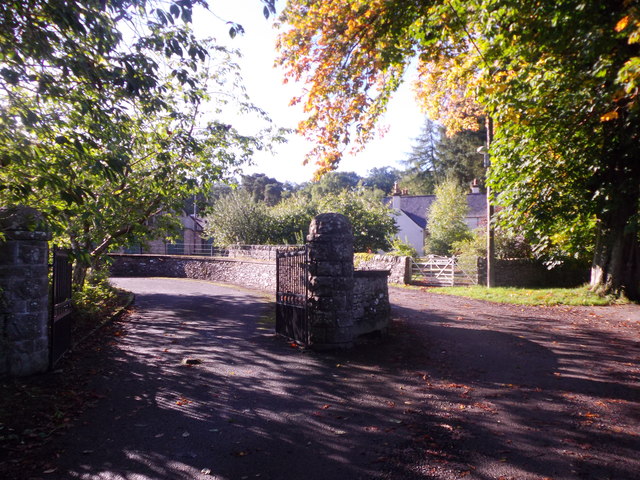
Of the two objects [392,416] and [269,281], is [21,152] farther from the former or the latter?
[269,281]

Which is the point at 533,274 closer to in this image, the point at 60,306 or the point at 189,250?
the point at 60,306

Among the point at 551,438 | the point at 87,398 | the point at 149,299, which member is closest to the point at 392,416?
the point at 551,438

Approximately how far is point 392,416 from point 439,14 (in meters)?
7.62

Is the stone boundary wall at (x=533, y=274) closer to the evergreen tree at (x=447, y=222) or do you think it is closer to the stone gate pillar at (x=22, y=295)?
the evergreen tree at (x=447, y=222)

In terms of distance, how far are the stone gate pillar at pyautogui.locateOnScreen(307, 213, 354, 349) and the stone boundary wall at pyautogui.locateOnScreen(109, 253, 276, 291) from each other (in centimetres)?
1135

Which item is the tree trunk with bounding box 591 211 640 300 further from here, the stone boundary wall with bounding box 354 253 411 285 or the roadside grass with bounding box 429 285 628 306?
the stone boundary wall with bounding box 354 253 411 285

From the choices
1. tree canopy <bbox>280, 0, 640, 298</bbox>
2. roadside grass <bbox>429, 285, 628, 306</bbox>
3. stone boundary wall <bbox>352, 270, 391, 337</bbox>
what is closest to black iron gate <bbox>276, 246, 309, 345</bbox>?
stone boundary wall <bbox>352, 270, 391, 337</bbox>

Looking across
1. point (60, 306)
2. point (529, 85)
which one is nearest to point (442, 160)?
point (529, 85)

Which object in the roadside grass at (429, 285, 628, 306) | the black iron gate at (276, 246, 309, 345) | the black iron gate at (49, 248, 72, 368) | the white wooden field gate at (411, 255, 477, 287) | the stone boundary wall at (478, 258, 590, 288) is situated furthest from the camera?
the white wooden field gate at (411, 255, 477, 287)

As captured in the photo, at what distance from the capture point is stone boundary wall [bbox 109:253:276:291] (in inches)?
830

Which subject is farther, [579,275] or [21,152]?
[579,275]

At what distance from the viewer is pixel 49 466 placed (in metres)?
4.05

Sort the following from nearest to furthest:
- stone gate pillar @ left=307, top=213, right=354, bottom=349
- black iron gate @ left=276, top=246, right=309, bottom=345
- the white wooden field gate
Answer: stone gate pillar @ left=307, top=213, right=354, bottom=349, black iron gate @ left=276, top=246, right=309, bottom=345, the white wooden field gate

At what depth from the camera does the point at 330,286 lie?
8.39 metres
